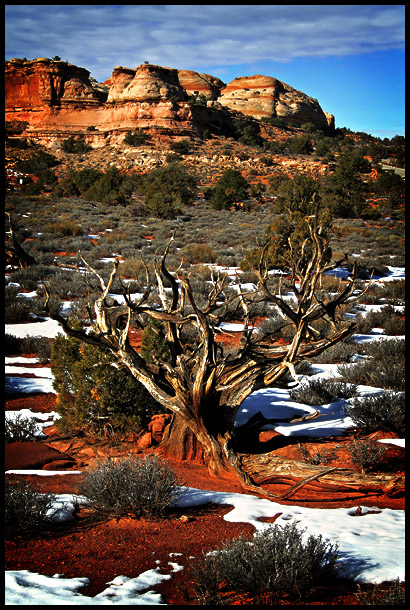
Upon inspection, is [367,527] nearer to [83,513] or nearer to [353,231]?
[83,513]

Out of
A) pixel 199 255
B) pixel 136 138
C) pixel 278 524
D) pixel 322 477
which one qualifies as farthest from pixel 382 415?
pixel 136 138

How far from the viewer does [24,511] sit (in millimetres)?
3121

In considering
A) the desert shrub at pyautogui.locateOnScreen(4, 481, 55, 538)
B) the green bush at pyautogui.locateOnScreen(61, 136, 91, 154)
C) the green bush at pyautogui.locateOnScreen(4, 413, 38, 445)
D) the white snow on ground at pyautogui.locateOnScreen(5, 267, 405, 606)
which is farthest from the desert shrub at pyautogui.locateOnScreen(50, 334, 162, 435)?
the green bush at pyautogui.locateOnScreen(61, 136, 91, 154)

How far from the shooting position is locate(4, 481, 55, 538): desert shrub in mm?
3096

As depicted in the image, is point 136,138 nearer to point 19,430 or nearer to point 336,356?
point 336,356

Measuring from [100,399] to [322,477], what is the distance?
2.89 metres

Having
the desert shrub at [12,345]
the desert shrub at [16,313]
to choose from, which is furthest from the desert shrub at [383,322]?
the desert shrub at [16,313]

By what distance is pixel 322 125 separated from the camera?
103m

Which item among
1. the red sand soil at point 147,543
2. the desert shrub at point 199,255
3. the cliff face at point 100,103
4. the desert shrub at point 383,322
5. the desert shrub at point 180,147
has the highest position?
the cliff face at point 100,103

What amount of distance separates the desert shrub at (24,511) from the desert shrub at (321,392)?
15.5ft

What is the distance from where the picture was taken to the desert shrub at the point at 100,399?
5777 mm

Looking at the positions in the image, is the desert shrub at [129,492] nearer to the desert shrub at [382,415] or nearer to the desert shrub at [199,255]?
the desert shrub at [382,415]

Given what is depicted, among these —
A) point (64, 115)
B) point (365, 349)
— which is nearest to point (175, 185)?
point (365, 349)

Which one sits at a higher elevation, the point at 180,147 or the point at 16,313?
the point at 180,147
